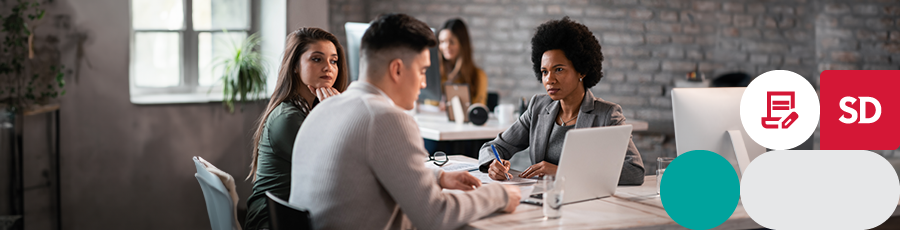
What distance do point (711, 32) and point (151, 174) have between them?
12.4ft

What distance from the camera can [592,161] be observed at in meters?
1.79

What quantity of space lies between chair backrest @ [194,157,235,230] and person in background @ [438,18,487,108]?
274 centimetres

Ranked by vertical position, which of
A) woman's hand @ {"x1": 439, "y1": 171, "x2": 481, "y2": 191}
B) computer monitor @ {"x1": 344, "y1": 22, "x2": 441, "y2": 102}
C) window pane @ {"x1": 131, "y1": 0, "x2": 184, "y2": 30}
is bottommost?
woman's hand @ {"x1": 439, "y1": 171, "x2": 481, "y2": 191}

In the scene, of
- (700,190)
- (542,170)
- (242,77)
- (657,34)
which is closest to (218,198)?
(542,170)

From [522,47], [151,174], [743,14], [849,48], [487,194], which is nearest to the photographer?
→ [487,194]

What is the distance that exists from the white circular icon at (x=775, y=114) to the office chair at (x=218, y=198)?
59.1 inches

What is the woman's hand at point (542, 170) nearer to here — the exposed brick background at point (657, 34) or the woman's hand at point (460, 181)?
the woman's hand at point (460, 181)

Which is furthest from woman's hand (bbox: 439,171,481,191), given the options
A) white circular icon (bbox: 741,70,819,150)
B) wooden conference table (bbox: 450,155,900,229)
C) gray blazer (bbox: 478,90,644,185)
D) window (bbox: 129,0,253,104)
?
window (bbox: 129,0,253,104)

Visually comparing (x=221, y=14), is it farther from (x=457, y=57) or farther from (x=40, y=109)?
(x=457, y=57)

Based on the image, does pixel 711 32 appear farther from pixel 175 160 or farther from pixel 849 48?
pixel 175 160

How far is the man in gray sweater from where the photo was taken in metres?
1.44

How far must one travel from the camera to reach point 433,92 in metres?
3.78

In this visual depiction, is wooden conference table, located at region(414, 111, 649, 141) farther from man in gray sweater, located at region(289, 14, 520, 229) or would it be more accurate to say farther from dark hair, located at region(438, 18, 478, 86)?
man in gray sweater, located at region(289, 14, 520, 229)

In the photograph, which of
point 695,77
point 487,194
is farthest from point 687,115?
point 695,77
